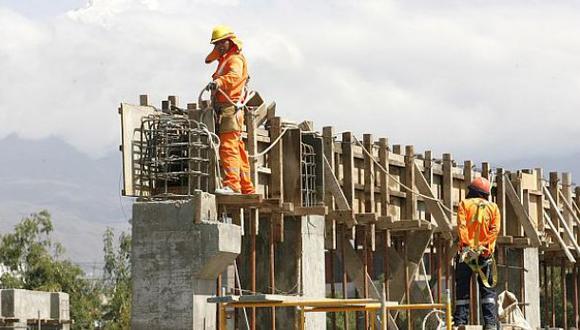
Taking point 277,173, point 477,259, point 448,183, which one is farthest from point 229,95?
point 448,183

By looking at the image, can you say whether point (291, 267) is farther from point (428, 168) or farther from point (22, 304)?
point (22, 304)

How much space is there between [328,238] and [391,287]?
3.32 metres

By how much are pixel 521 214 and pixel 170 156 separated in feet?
41.7

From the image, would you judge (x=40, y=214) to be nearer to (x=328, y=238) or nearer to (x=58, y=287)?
(x=58, y=287)

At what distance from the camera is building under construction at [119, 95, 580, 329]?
19.4 meters

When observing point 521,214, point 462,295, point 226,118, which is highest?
point 226,118

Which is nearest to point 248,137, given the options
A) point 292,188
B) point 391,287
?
point 292,188

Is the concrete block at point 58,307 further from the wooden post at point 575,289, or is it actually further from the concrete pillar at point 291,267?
the wooden post at point 575,289

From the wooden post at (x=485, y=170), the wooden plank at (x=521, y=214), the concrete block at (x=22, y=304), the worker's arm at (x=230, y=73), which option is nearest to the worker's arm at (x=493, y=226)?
the worker's arm at (x=230, y=73)

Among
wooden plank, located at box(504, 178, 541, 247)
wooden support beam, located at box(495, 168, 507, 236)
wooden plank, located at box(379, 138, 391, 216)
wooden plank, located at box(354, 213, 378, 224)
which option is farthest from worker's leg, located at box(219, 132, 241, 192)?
wooden plank, located at box(504, 178, 541, 247)

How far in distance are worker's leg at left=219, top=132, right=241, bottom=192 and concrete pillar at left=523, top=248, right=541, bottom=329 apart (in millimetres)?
13288

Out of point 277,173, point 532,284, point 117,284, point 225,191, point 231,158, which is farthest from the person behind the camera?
point 117,284

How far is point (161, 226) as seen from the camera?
1956 centimetres

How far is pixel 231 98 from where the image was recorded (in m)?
21.1
